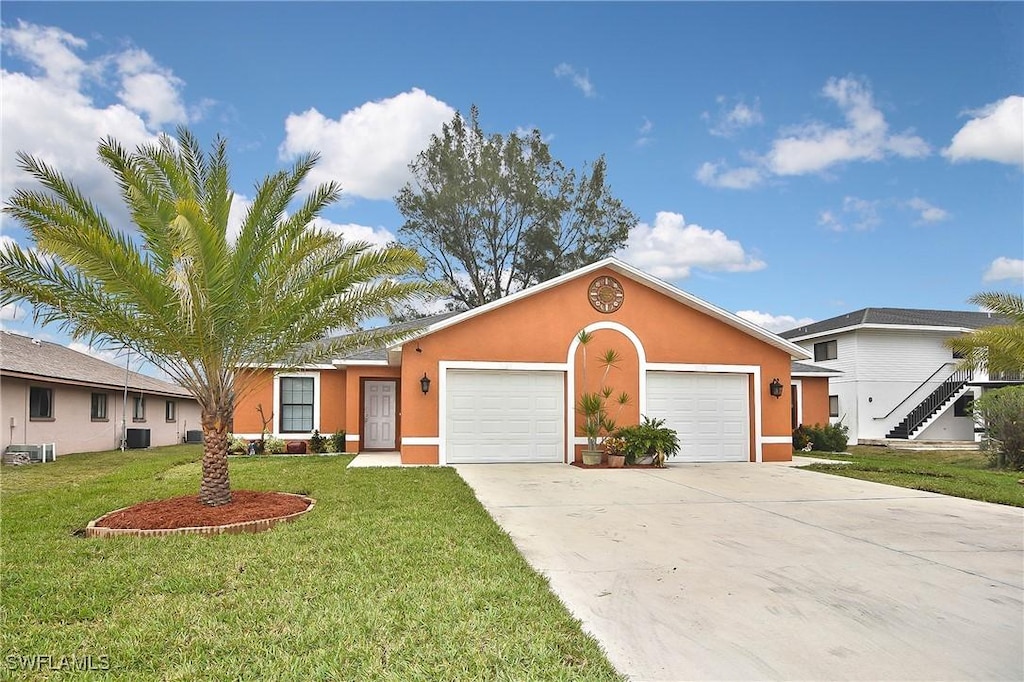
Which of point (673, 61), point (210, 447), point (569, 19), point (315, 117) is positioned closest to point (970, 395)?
point (673, 61)

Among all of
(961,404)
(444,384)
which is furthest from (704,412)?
(961,404)

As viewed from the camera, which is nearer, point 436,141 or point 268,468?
point 268,468

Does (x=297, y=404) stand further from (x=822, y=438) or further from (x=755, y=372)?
(x=822, y=438)

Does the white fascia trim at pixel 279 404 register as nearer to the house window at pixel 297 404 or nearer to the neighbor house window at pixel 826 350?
the house window at pixel 297 404

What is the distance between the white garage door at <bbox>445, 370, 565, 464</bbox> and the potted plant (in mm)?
616

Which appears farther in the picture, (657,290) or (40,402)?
(40,402)

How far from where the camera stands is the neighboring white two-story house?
2558 cm

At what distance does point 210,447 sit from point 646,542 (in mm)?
5505

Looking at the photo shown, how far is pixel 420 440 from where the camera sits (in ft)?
48.1

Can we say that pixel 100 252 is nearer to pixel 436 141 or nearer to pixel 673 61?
pixel 673 61

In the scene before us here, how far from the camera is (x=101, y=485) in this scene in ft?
37.0

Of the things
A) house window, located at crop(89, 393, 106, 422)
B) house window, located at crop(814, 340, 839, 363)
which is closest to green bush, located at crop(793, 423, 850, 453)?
house window, located at crop(814, 340, 839, 363)

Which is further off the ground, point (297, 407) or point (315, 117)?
point (315, 117)

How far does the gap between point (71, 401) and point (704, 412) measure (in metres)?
18.1
